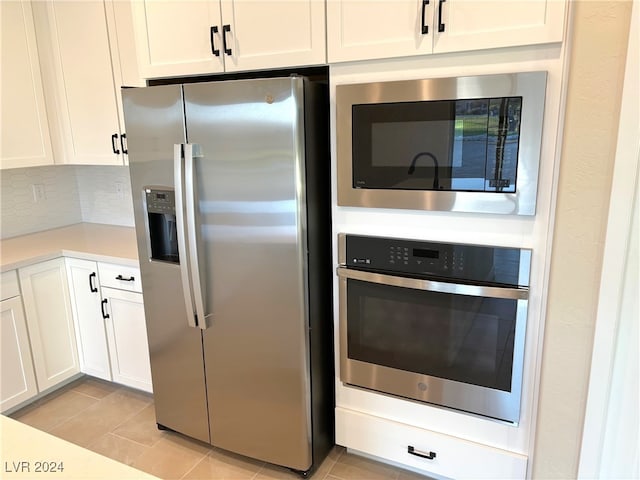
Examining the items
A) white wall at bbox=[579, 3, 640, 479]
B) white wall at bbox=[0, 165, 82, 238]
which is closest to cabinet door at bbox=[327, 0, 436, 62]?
white wall at bbox=[579, 3, 640, 479]

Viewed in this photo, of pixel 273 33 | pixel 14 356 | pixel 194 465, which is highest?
pixel 273 33

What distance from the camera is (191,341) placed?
2.17m

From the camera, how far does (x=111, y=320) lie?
8.79 feet

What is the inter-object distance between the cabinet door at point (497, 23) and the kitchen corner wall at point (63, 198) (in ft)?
7.77

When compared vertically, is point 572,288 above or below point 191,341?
above

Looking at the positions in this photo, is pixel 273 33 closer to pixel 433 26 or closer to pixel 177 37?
pixel 177 37

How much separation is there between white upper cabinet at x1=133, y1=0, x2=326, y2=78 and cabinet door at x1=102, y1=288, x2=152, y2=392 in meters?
1.21

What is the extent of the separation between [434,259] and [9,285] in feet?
7.19

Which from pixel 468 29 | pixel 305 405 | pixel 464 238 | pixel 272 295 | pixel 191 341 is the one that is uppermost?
pixel 468 29

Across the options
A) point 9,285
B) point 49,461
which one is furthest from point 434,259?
point 9,285

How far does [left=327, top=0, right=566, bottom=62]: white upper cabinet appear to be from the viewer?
1.43 metres

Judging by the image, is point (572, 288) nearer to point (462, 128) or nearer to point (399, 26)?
point (462, 128)

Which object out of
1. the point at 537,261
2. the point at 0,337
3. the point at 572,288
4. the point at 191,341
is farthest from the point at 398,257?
the point at 0,337

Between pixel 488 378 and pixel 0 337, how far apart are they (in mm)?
2412
